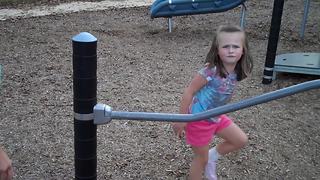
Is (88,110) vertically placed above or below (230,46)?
below

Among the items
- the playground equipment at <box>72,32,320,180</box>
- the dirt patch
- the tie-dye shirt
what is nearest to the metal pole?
the playground equipment at <box>72,32,320,180</box>

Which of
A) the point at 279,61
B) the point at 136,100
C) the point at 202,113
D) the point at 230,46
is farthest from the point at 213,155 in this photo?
the point at 279,61

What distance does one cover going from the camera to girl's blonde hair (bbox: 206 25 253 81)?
2.22m

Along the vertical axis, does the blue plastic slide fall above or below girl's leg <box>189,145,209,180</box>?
above

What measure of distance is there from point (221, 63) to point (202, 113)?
1.90 feet

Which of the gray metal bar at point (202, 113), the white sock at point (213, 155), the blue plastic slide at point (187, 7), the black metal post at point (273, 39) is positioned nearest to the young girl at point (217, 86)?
the white sock at point (213, 155)

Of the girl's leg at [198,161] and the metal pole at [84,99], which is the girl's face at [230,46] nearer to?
the girl's leg at [198,161]

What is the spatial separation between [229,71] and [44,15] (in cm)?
507

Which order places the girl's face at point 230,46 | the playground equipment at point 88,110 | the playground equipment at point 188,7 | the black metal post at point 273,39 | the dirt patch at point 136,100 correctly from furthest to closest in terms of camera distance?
1. the playground equipment at point 188,7
2. the black metal post at point 273,39
3. the dirt patch at point 136,100
4. the girl's face at point 230,46
5. the playground equipment at point 88,110

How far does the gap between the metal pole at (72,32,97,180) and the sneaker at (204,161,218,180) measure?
82 cm

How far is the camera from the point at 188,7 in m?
5.81

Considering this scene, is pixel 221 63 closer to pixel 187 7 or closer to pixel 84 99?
pixel 84 99

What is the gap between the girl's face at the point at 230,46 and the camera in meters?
2.17

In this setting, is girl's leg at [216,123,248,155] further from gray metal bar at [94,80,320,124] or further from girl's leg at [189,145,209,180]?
gray metal bar at [94,80,320,124]
